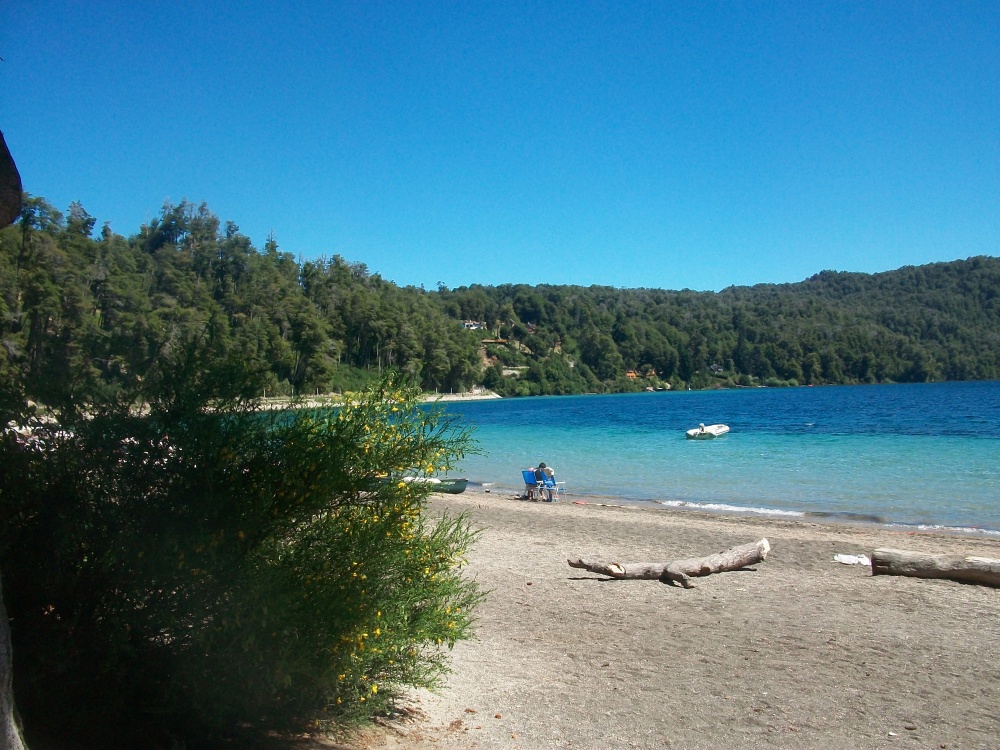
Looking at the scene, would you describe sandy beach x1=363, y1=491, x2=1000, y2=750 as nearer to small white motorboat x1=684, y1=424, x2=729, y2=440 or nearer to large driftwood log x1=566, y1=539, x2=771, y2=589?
large driftwood log x1=566, y1=539, x2=771, y2=589

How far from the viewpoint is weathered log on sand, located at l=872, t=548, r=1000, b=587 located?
9.75m

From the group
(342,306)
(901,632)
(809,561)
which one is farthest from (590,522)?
(342,306)

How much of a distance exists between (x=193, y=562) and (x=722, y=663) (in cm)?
517

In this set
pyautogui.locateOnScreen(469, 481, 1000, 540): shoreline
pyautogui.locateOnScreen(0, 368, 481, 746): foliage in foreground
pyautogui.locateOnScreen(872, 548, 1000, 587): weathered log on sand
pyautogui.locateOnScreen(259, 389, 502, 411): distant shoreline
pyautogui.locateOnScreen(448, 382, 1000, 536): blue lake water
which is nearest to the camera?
pyautogui.locateOnScreen(0, 368, 481, 746): foliage in foreground

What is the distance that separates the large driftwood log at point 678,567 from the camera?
10.2 metres

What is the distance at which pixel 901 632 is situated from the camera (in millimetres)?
7926

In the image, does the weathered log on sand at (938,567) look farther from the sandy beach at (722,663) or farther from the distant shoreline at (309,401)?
the distant shoreline at (309,401)

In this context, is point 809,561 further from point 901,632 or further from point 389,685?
point 389,685

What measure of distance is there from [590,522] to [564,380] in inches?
5487

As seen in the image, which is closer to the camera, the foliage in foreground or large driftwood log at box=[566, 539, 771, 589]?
the foliage in foreground

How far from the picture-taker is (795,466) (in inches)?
1128

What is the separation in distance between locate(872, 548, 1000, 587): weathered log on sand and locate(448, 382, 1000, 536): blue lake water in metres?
5.74

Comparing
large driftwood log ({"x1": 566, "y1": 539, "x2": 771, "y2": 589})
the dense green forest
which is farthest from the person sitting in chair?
the dense green forest

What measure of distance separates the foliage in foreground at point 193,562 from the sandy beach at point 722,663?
1.23m
